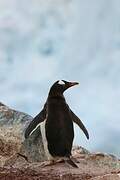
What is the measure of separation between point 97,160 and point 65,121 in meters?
0.92

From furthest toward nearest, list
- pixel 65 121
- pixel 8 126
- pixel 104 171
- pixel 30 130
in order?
pixel 8 126, pixel 30 130, pixel 65 121, pixel 104 171

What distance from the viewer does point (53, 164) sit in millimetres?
9492

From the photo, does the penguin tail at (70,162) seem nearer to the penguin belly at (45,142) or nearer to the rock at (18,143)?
the penguin belly at (45,142)

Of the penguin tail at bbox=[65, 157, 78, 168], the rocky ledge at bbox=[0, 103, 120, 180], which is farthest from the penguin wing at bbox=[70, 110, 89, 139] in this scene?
the penguin tail at bbox=[65, 157, 78, 168]

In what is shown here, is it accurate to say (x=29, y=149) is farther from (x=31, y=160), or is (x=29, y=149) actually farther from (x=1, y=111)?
(x=1, y=111)

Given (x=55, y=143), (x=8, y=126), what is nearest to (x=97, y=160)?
(x=55, y=143)

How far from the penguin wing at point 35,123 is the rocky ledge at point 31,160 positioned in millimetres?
166

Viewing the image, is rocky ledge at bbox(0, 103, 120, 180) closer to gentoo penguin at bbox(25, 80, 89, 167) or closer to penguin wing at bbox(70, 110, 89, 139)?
gentoo penguin at bbox(25, 80, 89, 167)

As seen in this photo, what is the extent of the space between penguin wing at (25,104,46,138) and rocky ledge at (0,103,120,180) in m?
0.17

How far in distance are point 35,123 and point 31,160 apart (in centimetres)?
66

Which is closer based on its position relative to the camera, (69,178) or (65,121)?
(69,178)

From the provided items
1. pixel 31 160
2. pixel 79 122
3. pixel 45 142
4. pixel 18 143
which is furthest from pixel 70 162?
pixel 79 122

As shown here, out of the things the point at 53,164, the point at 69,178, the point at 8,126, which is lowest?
the point at 69,178

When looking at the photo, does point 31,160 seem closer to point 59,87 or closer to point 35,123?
point 35,123
